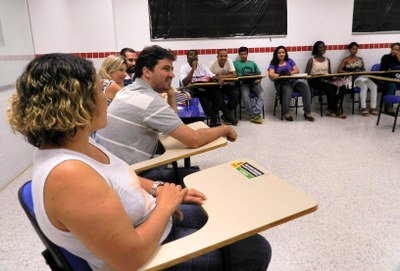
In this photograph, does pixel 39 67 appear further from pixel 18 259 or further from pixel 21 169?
pixel 21 169

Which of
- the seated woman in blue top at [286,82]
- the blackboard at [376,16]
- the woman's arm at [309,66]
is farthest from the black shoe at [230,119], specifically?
the blackboard at [376,16]

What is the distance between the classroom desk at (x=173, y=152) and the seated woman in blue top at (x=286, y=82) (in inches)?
146

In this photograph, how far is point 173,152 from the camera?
1.76 meters

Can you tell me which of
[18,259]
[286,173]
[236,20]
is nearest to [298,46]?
[236,20]

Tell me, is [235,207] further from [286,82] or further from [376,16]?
[376,16]

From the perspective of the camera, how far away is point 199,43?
5.61 meters

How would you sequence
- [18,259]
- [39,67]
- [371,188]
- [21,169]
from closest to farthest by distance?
[39,67] < [18,259] < [371,188] < [21,169]

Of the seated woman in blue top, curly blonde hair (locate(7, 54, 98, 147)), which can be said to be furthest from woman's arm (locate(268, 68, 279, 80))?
curly blonde hair (locate(7, 54, 98, 147))

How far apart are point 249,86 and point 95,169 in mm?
4913

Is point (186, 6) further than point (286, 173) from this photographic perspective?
Yes

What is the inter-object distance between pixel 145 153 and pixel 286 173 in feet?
5.89

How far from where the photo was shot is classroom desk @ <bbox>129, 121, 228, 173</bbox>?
5.32ft

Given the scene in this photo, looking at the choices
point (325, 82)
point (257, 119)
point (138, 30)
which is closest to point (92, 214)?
point (257, 119)

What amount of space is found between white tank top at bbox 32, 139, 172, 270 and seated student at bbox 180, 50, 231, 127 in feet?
13.3
